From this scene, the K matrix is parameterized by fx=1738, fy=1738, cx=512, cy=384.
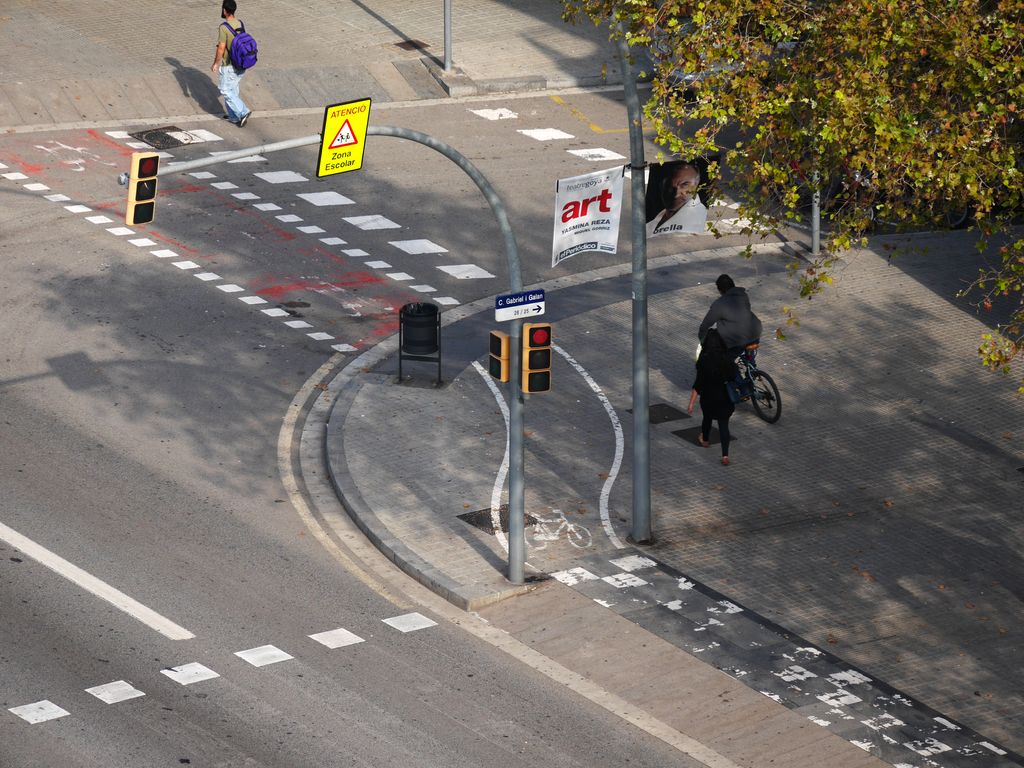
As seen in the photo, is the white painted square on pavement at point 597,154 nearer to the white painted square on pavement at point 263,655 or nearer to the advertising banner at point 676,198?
the advertising banner at point 676,198

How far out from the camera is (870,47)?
45.5ft

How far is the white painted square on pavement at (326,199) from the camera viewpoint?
88.1 feet

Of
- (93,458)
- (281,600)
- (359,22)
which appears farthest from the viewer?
(359,22)

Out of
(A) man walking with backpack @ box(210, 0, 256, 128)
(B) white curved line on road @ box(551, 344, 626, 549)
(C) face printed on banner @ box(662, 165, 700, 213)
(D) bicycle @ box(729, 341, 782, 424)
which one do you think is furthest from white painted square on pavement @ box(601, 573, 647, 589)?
(A) man walking with backpack @ box(210, 0, 256, 128)

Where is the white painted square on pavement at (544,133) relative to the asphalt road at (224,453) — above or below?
above

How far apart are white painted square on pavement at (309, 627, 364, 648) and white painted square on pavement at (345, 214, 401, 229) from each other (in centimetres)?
1184

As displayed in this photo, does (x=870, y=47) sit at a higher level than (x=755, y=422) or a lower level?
higher

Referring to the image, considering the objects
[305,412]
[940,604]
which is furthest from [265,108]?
[940,604]

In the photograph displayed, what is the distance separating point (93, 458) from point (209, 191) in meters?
9.65

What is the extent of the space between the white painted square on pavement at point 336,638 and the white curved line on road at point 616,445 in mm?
3217

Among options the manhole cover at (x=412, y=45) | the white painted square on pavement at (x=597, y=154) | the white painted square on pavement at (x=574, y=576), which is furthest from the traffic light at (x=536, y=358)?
the manhole cover at (x=412, y=45)

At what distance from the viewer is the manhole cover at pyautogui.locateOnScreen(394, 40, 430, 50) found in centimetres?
3466

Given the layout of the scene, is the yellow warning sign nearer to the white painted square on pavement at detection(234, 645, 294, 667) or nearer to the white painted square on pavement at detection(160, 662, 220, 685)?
the white painted square on pavement at detection(234, 645, 294, 667)

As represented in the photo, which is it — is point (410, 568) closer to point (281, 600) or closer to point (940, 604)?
point (281, 600)
